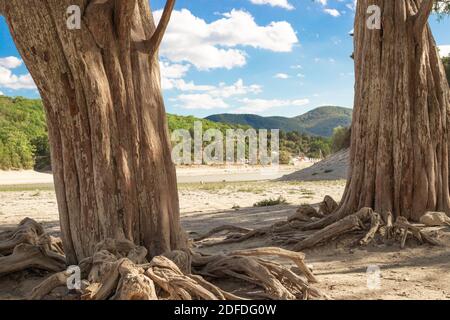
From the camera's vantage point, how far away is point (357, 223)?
A: 630 cm

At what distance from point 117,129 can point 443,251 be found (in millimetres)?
4116

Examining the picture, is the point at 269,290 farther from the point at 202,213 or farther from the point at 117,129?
the point at 202,213

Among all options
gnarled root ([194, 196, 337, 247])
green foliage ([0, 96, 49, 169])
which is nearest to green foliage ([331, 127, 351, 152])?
gnarled root ([194, 196, 337, 247])

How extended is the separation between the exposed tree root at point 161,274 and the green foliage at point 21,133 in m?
31.6

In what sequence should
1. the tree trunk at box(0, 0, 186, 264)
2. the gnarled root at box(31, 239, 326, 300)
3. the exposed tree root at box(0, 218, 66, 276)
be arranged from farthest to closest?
the exposed tree root at box(0, 218, 66, 276), the tree trunk at box(0, 0, 186, 264), the gnarled root at box(31, 239, 326, 300)

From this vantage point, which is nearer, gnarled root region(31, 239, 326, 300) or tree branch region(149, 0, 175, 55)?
gnarled root region(31, 239, 326, 300)

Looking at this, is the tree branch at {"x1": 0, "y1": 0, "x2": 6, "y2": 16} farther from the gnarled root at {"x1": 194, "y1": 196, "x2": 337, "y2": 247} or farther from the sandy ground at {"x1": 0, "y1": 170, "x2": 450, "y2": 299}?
the gnarled root at {"x1": 194, "y1": 196, "x2": 337, "y2": 247}

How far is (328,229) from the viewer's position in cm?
621

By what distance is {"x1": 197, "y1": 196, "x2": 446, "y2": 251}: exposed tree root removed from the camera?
6156 mm

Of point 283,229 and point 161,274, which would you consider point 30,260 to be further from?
point 283,229

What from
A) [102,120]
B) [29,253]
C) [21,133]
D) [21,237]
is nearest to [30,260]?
[29,253]

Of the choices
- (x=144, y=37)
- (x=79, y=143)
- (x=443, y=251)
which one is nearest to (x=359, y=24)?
(x=443, y=251)

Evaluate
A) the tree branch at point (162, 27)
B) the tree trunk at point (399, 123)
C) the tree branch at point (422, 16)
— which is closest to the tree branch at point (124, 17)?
the tree branch at point (162, 27)

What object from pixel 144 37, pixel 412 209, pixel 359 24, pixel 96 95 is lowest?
pixel 412 209
